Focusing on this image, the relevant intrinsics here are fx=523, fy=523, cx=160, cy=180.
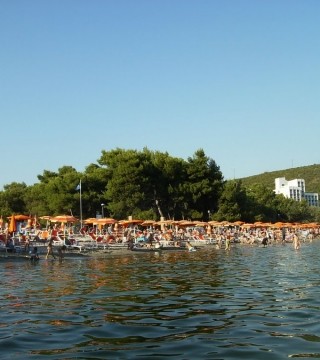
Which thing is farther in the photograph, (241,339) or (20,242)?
(20,242)

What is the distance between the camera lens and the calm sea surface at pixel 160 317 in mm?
6980

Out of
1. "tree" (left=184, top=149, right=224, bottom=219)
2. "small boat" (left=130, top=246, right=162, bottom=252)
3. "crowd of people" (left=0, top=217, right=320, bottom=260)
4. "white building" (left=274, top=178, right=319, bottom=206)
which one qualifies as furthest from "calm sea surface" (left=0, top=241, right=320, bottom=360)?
"white building" (left=274, top=178, right=319, bottom=206)

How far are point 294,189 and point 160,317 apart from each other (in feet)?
527

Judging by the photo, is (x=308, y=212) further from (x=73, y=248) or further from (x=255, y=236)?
(x=73, y=248)

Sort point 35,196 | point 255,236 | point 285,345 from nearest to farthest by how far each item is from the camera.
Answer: point 285,345
point 255,236
point 35,196

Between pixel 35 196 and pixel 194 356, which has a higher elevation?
pixel 35 196

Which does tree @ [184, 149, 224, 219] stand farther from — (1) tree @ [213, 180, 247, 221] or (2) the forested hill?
(2) the forested hill

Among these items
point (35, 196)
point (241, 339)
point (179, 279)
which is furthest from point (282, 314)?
point (35, 196)

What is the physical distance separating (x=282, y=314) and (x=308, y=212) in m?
99.0

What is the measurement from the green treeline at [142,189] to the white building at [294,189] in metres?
97.6

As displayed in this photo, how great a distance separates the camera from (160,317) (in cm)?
944

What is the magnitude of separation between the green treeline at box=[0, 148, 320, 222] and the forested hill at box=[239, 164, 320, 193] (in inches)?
4598

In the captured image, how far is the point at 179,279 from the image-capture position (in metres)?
16.4

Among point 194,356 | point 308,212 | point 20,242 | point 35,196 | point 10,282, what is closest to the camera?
point 194,356
